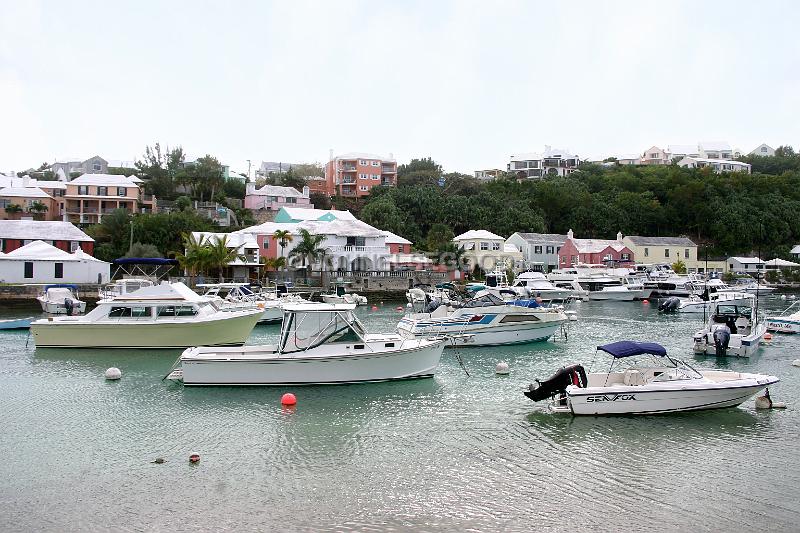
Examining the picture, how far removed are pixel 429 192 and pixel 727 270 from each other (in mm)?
44070

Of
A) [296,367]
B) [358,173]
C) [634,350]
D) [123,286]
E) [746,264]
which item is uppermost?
[358,173]

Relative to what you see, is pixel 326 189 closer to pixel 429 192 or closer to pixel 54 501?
pixel 429 192

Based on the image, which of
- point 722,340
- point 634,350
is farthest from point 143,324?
point 722,340

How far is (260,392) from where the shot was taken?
23078mm

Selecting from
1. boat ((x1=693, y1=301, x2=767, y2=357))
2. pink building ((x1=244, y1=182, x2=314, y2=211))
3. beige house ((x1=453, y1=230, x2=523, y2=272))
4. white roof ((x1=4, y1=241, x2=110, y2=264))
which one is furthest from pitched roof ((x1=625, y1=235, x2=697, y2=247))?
white roof ((x1=4, y1=241, x2=110, y2=264))

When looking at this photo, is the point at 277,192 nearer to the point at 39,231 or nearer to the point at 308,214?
the point at 308,214

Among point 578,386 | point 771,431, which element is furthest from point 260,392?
point 771,431

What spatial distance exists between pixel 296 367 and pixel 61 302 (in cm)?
3310

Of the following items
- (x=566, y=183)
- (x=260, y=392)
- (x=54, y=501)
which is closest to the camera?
(x=54, y=501)

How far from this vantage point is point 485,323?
3453cm

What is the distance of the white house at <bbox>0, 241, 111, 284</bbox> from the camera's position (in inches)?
2331

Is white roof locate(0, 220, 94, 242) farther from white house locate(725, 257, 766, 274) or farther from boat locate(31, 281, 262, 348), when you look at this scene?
white house locate(725, 257, 766, 274)

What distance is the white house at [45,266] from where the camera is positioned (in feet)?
194

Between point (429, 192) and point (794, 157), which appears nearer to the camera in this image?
point (429, 192)
